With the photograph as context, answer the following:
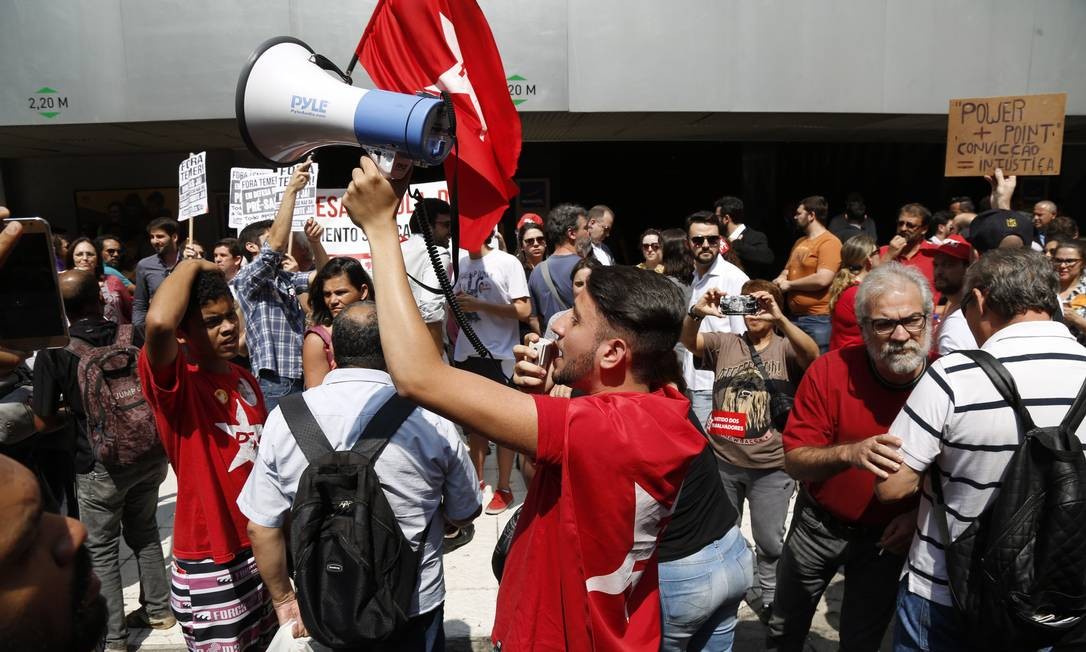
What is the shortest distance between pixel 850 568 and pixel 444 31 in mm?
2452

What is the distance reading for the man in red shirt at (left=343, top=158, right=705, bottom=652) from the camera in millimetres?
1530

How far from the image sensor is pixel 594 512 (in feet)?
5.16

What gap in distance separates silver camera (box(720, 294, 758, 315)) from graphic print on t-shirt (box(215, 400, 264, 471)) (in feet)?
6.99

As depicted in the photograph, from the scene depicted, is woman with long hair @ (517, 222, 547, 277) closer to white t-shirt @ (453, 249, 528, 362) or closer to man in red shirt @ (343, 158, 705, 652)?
white t-shirt @ (453, 249, 528, 362)

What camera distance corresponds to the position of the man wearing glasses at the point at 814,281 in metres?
6.51

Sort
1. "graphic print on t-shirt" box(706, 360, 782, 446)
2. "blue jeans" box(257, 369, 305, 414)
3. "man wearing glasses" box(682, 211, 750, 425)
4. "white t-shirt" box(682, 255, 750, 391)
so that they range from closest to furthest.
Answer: "graphic print on t-shirt" box(706, 360, 782, 446) < "white t-shirt" box(682, 255, 750, 391) < "blue jeans" box(257, 369, 305, 414) < "man wearing glasses" box(682, 211, 750, 425)

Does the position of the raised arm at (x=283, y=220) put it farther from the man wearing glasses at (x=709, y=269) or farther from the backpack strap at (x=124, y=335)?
the man wearing glasses at (x=709, y=269)

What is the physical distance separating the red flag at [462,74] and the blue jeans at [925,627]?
69.8 inches

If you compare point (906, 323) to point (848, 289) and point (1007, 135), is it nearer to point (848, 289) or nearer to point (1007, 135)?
point (848, 289)

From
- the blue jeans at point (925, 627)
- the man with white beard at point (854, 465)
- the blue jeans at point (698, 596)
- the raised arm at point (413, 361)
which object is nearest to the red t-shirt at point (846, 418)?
the man with white beard at point (854, 465)

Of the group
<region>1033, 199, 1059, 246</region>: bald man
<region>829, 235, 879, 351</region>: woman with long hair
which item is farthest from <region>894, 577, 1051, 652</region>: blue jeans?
<region>1033, 199, 1059, 246</region>: bald man

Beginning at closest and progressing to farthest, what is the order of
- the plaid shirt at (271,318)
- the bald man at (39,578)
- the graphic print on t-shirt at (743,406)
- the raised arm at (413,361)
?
the bald man at (39,578), the raised arm at (413,361), the graphic print on t-shirt at (743,406), the plaid shirt at (271,318)

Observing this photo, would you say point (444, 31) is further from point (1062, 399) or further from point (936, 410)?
point (1062, 399)

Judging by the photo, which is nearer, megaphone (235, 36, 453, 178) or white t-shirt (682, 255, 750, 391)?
megaphone (235, 36, 453, 178)
